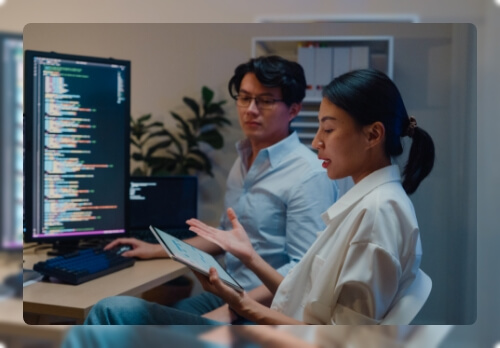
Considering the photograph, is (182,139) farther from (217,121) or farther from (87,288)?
(87,288)

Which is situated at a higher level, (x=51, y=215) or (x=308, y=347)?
(x=51, y=215)

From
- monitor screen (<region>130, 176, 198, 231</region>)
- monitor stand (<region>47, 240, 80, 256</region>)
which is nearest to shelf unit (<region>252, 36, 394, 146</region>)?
monitor screen (<region>130, 176, 198, 231</region>)

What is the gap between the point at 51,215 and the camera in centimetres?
162

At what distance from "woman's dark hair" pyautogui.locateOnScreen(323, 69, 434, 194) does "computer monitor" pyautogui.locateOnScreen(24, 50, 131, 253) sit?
2.09ft

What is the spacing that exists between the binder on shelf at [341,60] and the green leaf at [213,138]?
1.22 feet

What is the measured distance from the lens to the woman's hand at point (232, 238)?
1549 mm

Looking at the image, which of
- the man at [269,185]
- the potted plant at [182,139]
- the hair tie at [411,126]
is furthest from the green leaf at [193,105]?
the hair tie at [411,126]

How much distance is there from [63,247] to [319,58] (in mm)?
943

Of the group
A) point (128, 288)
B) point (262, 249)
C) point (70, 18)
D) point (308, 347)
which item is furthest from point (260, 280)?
point (70, 18)

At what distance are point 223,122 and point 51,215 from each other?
23.1 inches

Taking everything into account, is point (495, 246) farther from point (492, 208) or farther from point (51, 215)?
point (51, 215)

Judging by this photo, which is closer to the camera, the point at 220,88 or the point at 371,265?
the point at 371,265

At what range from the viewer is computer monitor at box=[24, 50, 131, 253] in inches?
62.4

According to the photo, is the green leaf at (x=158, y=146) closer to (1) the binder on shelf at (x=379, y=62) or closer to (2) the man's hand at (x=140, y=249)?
(2) the man's hand at (x=140, y=249)
